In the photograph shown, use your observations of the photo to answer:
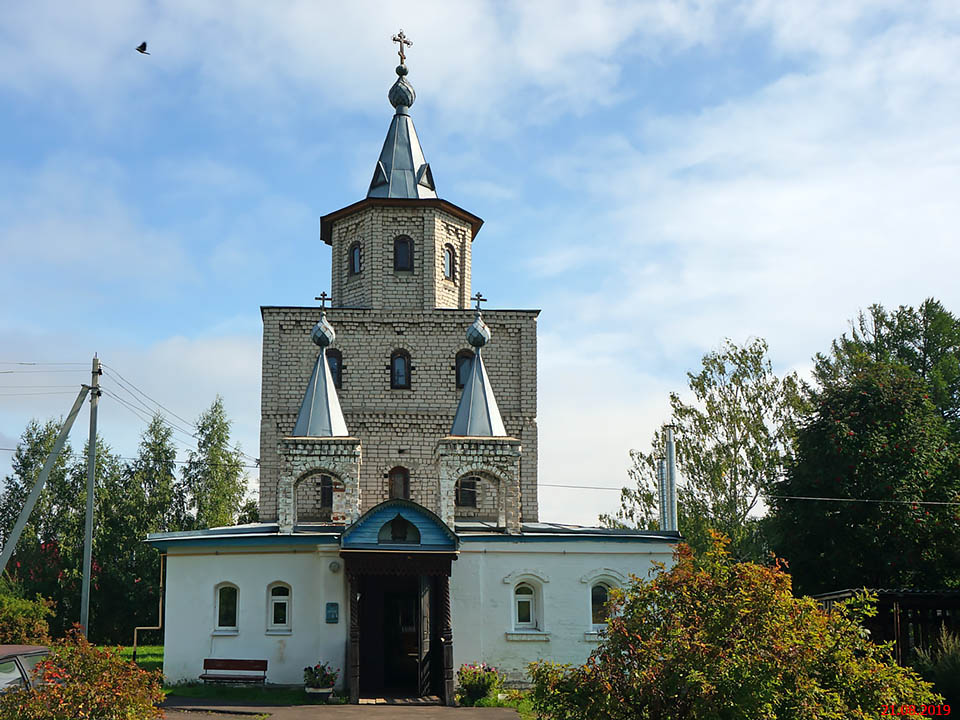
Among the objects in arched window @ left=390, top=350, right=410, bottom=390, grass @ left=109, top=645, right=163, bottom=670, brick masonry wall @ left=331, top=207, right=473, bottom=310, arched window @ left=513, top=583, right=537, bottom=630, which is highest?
brick masonry wall @ left=331, top=207, right=473, bottom=310

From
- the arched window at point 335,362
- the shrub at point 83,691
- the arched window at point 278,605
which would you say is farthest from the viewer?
the arched window at point 335,362


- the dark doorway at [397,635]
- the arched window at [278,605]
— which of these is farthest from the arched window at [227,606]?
the dark doorway at [397,635]

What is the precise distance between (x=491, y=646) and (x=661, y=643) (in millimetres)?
9557

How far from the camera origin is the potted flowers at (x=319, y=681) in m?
18.8

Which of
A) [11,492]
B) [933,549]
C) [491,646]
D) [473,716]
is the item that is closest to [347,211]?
[491,646]

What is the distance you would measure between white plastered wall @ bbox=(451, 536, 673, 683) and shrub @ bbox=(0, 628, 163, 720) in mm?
8233

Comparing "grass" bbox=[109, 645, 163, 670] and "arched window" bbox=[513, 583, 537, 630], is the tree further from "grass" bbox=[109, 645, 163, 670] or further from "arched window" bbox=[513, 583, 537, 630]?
"arched window" bbox=[513, 583, 537, 630]

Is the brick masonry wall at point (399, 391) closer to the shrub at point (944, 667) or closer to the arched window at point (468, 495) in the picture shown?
the arched window at point (468, 495)

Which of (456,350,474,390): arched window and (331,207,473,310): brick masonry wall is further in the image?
(331,207,473,310): brick masonry wall


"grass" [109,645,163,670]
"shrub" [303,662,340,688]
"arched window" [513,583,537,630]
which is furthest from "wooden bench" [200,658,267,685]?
"grass" [109,645,163,670]

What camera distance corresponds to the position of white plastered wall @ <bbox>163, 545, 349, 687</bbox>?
19766 millimetres

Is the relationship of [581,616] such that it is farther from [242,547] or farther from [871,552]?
[871,552]

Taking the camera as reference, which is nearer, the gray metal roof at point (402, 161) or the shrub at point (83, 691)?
the shrub at point (83, 691)

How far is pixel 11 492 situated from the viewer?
146 feet
